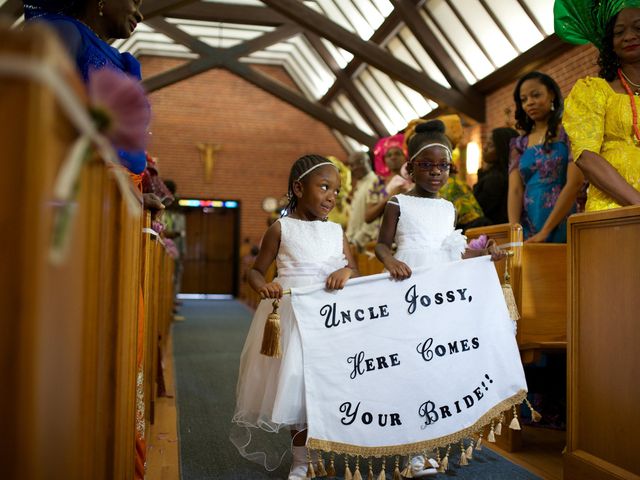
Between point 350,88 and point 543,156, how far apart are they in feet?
30.8

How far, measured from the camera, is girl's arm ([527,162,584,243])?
2.89m

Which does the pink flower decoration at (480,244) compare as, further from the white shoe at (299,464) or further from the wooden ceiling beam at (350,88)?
the wooden ceiling beam at (350,88)

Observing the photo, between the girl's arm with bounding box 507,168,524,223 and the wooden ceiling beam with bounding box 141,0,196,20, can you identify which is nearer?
the girl's arm with bounding box 507,168,524,223

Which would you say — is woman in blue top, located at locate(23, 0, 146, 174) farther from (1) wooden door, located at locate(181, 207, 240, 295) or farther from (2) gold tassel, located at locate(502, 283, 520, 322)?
(1) wooden door, located at locate(181, 207, 240, 295)

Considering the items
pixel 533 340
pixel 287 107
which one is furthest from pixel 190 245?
pixel 533 340

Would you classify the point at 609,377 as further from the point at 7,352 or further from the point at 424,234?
the point at 7,352

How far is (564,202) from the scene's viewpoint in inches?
115

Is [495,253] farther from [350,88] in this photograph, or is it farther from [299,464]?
[350,88]

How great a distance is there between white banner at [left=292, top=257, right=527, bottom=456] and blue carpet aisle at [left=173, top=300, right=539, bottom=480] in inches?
13.6

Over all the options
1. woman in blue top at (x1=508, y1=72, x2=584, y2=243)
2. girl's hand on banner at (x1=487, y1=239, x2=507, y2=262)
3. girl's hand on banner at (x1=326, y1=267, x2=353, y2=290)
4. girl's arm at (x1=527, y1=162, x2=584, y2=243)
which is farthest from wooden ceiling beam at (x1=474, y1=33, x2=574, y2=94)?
girl's hand on banner at (x1=326, y1=267, x2=353, y2=290)

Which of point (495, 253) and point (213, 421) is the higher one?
point (495, 253)

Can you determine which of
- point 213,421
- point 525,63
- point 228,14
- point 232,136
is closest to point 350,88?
point 228,14

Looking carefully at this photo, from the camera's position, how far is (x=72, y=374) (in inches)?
33.9

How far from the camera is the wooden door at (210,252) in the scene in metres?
14.9
